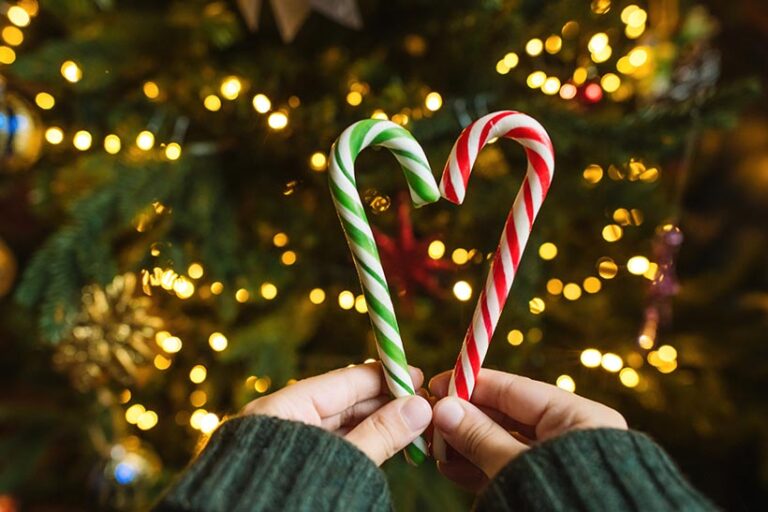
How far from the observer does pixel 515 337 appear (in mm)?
866

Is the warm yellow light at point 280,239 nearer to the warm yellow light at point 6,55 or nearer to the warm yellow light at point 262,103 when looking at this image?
the warm yellow light at point 262,103

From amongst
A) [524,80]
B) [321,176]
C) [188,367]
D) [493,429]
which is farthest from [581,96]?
[188,367]

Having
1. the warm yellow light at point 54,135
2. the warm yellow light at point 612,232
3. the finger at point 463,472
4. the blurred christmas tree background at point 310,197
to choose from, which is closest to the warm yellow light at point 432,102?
the blurred christmas tree background at point 310,197

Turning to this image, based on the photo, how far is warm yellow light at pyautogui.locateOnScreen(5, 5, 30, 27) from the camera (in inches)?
35.6

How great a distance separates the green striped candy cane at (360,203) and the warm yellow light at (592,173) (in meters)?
0.41

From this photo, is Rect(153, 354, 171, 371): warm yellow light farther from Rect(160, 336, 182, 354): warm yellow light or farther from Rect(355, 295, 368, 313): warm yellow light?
Rect(355, 295, 368, 313): warm yellow light

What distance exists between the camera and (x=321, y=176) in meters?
0.81

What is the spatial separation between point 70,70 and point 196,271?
1.04 ft

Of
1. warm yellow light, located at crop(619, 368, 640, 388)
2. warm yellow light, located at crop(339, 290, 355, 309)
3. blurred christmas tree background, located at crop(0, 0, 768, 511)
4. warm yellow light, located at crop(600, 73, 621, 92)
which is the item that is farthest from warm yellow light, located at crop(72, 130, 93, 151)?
warm yellow light, located at crop(619, 368, 640, 388)

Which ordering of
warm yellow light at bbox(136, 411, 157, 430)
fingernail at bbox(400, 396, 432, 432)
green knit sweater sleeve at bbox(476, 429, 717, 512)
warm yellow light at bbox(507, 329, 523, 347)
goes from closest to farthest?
green knit sweater sleeve at bbox(476, 429, 717, 512) < fingernail at bbox(400, 396, 432, 432) < warm yellow light at bbox(507, 329, 523, 347) < warm yellow light at bbox(136, 411, 157, 430)

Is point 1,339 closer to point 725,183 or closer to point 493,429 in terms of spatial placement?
point 493,429

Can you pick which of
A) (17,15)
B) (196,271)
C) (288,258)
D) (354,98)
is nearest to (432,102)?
(354,98)

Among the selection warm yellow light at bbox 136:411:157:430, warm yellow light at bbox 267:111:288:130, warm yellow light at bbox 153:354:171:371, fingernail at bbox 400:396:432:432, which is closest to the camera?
fingernail at bbox 400:396:432:432

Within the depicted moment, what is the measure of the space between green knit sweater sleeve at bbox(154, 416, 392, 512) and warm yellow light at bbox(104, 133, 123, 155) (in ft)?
1.75
